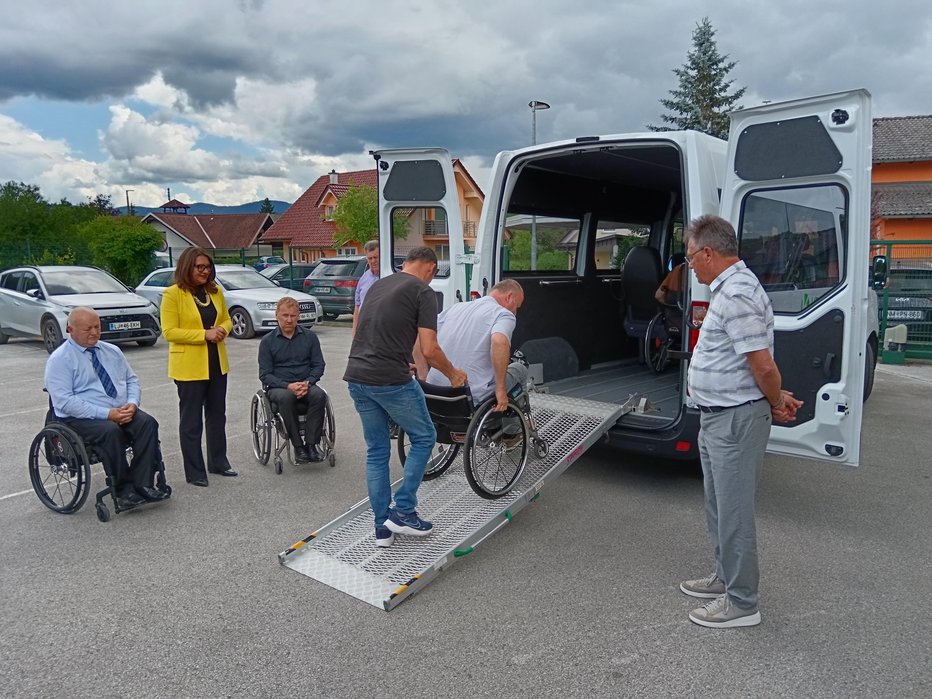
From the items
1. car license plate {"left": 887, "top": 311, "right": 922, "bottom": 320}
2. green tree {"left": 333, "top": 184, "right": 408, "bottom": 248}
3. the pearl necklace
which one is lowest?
car license plate {"left": 887, "top": 311, "right": 922, "bottom": 320}

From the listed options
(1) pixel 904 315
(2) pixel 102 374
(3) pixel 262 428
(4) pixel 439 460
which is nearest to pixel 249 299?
(3) pixel 262 428

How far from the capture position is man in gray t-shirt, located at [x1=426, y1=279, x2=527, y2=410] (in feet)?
14.0

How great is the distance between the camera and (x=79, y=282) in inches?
511

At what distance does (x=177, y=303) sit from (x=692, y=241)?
3.55 meters

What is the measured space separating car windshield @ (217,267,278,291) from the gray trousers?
43.0ft

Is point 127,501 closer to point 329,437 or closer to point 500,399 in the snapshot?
point 329,437

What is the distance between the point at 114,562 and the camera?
3.90 meters

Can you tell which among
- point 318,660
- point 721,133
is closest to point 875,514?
point 318,660

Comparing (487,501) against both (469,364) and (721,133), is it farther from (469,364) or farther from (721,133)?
(721,133)

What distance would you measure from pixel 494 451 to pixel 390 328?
1.16 metres

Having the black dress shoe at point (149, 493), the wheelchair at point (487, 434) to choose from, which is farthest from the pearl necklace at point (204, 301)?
the wheelchair at point (487, 434)

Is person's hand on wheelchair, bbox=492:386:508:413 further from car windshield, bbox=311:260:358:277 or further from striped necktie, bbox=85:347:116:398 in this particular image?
car windshield, bbox=311:260:358:277

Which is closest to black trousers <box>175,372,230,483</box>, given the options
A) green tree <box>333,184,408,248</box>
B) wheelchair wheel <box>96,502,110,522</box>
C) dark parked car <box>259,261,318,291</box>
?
wheelchair wheel <box>96,502,110,522</box>

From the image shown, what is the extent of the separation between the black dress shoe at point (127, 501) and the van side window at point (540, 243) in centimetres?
328
